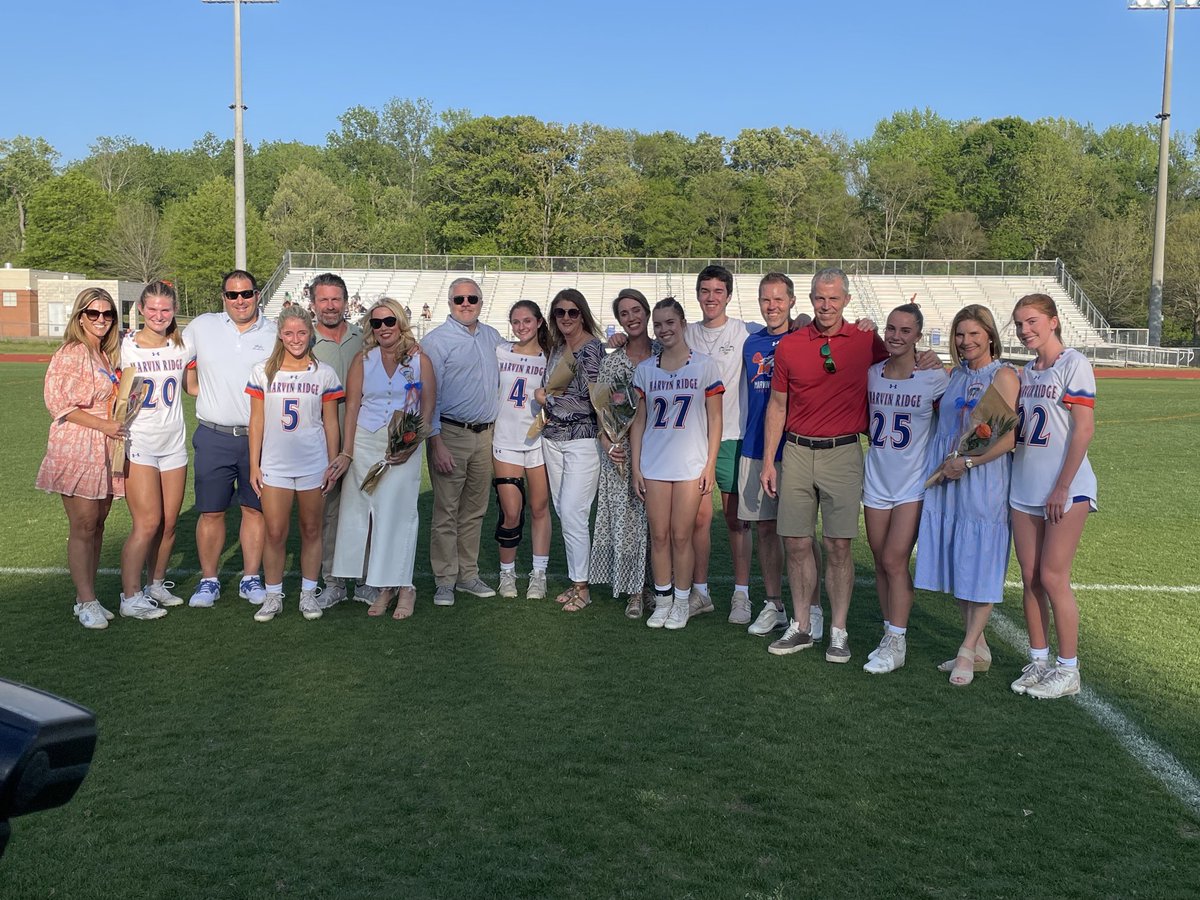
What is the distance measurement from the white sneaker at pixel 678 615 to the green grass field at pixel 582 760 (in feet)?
0.37

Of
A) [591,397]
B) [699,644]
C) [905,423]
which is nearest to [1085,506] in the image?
[905,423]

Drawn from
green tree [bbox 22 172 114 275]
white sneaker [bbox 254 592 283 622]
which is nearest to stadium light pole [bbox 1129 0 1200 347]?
white sneaker [bbox 254 592 283 622]

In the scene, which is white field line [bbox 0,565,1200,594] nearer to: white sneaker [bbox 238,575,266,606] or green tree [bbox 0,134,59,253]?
white sneaker [bbox 238,575,266,606]

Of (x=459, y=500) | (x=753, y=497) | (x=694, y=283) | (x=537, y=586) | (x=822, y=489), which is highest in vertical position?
(x=694, y=283)

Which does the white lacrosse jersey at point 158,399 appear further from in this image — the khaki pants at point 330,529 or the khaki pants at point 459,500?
the khaki pants at point 459,500

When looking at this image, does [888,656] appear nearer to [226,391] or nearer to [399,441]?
[399,441]

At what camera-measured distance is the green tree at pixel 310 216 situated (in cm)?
6894

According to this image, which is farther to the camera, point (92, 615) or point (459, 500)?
point (459, 500)

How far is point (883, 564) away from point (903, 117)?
9715 cm

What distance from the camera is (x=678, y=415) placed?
6.03 meters

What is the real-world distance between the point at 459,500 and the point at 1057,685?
11.7ft

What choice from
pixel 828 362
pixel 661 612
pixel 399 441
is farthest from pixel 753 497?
pixel 399 441

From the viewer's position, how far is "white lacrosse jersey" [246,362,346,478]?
611cm

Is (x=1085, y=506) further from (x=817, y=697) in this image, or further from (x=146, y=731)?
(x=146, y=731)
